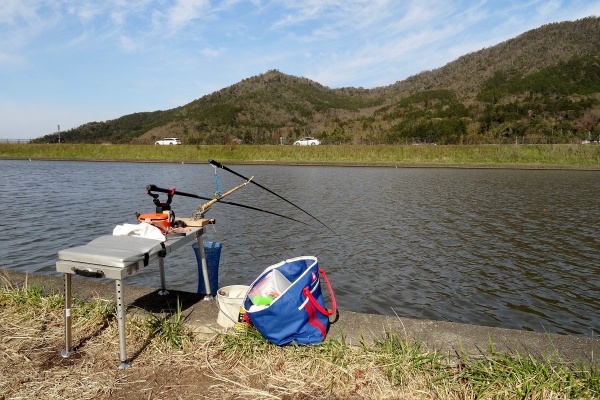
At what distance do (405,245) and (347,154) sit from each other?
36683 mm

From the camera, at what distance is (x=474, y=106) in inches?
2734

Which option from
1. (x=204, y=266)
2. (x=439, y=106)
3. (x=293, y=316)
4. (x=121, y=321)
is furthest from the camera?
(x=439, y=106)

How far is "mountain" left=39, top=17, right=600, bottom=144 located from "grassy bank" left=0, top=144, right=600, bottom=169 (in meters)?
6.81

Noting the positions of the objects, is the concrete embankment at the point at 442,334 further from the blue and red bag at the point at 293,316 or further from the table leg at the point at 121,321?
the table leg at the point at 121,321

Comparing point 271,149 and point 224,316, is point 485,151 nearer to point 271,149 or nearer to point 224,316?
point 271,149

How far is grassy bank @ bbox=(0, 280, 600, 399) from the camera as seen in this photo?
9.95 ft

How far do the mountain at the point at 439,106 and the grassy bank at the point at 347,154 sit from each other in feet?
22.3

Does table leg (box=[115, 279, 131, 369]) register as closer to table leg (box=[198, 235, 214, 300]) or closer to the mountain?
table leg (box=[198, 235, 214, 300])

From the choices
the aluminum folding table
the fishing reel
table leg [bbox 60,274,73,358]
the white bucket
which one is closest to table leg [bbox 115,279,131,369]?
the aluminum folding table

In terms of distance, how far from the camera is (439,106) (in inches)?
3029

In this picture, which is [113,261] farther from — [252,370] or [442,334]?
[442,334]

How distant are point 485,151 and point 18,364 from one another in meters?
44.3

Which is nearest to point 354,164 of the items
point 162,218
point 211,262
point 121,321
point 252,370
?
point 211,262

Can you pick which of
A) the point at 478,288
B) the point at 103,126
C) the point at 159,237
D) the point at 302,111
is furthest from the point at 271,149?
the point at 103,126
